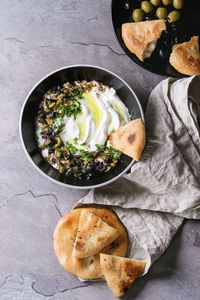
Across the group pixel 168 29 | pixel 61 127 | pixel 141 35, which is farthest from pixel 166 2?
pixel 61 127

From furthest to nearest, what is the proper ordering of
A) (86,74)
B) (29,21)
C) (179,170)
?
1. (29,21)
2. (86,74)
3. (179,170)

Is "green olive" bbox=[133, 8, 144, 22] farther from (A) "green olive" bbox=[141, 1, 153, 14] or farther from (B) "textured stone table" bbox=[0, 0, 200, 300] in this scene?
(B) "textured stone table" bbox=[0, 0, 200, 300]

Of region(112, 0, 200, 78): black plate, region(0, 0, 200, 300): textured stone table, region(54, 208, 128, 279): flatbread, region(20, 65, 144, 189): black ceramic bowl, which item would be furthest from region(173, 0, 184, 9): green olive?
region(54, 208, 128, 279): flatbread

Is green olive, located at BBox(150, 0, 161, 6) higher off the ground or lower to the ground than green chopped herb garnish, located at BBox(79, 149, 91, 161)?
higher

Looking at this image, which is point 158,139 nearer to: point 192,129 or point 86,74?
point 192,129

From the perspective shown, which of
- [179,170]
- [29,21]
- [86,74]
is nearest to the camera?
[179,170]

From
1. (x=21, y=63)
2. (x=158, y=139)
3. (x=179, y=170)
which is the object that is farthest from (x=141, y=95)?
(x=21, y=63)
